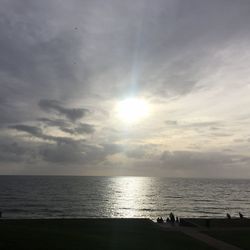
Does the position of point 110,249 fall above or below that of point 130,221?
below

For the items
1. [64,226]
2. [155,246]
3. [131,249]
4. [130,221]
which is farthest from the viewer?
[130,221]

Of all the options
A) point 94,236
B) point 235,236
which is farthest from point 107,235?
point 235,236

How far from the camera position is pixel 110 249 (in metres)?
18.9

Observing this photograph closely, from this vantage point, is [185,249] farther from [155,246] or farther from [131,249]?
[131,249]

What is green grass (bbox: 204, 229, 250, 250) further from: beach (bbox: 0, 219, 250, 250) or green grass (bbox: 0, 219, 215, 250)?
green grass (bbox: 0, 219, 215, 250)

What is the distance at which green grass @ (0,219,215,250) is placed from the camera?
18086 mm

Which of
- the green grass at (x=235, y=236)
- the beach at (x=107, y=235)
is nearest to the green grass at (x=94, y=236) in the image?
the beach at (x=107, y=235)

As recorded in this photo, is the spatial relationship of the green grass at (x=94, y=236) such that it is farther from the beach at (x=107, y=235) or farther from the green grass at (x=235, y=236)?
the green grass at (x=235, y=236)

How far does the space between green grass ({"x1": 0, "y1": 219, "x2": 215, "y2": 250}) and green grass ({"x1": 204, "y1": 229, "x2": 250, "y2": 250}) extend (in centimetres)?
295

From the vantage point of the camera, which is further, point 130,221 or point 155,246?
point 130,221

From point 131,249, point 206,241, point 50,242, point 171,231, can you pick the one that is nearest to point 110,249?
point 131,249

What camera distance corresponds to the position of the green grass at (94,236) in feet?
59.3

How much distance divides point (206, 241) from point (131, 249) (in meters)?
8.37

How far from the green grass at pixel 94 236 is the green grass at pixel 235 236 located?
9.68 feet
